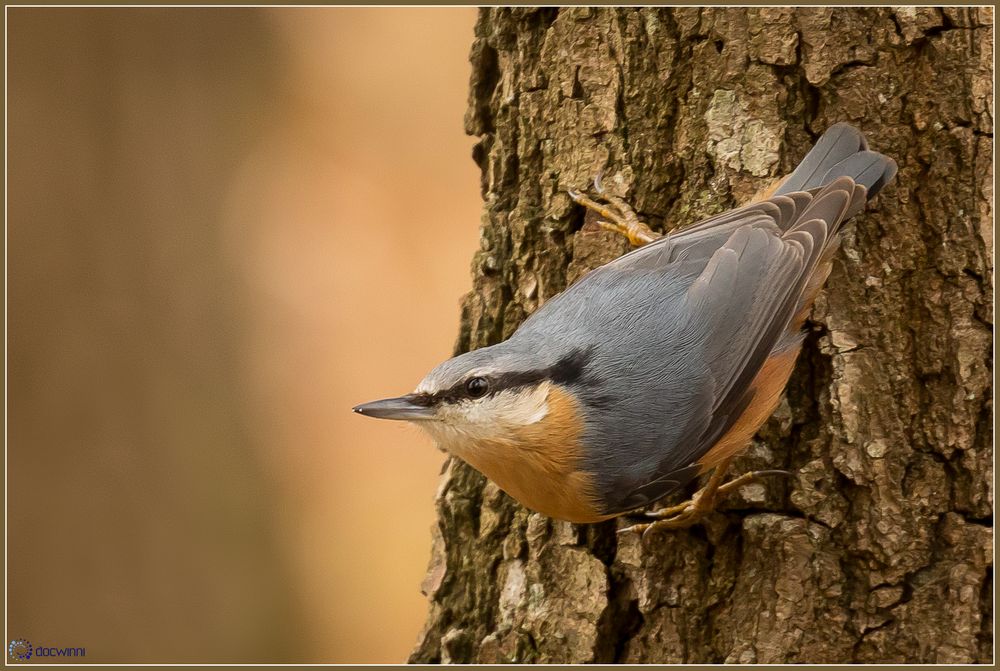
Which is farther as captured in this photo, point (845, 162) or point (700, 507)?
point (700, 507)

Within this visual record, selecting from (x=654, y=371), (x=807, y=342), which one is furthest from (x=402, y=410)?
(x=807, y=342)

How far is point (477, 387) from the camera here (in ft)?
7.66

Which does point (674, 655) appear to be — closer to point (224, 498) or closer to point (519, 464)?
point (519, 464)

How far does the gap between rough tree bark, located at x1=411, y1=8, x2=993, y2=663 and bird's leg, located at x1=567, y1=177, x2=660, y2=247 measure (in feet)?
0.14

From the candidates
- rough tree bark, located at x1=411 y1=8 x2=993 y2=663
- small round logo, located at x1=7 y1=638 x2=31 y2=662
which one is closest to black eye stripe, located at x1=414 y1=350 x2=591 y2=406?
rough tree bark, located at x1=411 y1=8 x2=993 y2=663

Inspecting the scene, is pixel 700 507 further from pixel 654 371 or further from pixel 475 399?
pixel 475 399

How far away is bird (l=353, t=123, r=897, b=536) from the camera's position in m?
2.38

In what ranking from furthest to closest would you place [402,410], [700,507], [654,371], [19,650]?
[19,650] < [700,507] < [654,371] < [402,410]

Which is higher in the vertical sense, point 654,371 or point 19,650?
point 654,371

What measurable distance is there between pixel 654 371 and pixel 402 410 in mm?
707

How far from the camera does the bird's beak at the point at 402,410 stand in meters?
2.32

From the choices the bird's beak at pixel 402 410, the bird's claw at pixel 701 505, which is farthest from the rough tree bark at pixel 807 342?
the bird's beak at pixel 402 410

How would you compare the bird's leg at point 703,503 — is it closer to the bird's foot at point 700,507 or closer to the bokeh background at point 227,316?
the bird's foot at point 700,507

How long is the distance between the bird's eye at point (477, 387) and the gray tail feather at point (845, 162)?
1083 mm
